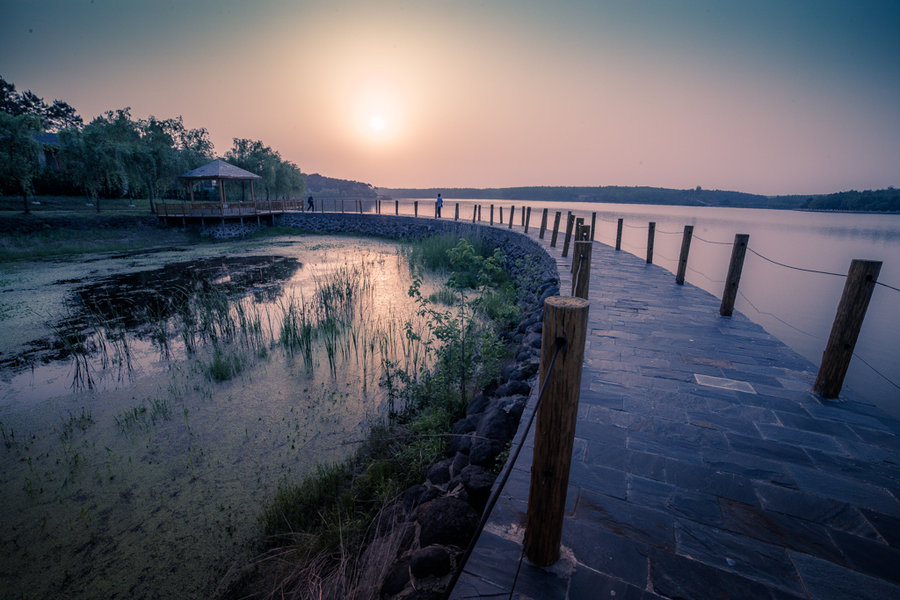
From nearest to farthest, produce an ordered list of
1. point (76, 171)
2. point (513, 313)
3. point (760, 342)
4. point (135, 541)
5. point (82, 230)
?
point (135, 541)
point (760, 342)
point (513, 313)
point (82, 230)
point (76, 171)

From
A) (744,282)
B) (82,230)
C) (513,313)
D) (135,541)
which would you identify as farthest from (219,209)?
(744,282)

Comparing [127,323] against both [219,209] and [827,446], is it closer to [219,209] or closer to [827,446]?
[827,446]

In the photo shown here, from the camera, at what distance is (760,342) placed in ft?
15.0

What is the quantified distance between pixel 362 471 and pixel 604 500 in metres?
2.71

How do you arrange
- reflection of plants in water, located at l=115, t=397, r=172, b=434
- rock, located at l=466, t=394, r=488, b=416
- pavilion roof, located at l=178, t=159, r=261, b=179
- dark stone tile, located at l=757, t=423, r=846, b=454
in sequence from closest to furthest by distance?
dark stone tile, located at l=757, t=423, r=846, b=454, rock, located at l=466, t=394, r=488, b=416, reflection of plants in water, located at l=115, t=397, r=172, b=434, pavilion roof, located at l=178, t=159, r=261, b=179

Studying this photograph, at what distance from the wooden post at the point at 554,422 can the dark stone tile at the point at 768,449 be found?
180 cm

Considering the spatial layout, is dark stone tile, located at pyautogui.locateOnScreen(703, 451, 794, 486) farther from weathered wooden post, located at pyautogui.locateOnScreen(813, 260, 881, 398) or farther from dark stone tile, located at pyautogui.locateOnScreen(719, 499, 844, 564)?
weathered wooden post, located at pyautogui.locateOnScreen(813, 260, 881, 398)

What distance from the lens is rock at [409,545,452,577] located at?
6.98 ft

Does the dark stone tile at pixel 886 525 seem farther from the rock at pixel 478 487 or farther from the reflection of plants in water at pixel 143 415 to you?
the reflection of plants in water at pixel 143 415

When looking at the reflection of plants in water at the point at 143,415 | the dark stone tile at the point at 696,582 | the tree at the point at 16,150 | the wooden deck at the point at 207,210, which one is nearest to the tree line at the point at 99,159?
the tree at the point at 16,150

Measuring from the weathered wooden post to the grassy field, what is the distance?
85.4 feet

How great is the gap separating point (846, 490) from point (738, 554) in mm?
1040

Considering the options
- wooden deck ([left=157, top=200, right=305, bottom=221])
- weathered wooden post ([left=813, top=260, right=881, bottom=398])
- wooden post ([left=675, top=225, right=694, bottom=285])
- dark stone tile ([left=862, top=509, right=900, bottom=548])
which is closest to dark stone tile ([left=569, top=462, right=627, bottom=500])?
dark stone tile ([left=862, top=509, right=900, bottom=548])

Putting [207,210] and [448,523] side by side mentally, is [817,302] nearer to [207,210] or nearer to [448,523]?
[448,523]
